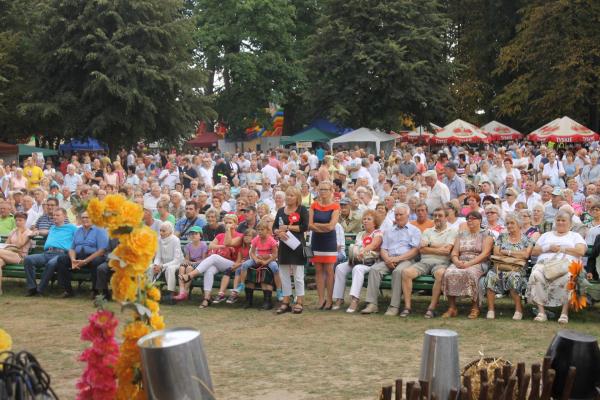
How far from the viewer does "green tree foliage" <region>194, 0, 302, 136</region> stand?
45.4 m

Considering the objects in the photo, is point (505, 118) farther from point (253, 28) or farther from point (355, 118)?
point (253, 28)

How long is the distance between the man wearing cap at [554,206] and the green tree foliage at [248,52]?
33797 mm

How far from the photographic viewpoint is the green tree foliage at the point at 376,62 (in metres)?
39.5

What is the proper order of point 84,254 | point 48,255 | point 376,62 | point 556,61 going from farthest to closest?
point 376,62 → point 556,61 → point 48,255 → point 84,254

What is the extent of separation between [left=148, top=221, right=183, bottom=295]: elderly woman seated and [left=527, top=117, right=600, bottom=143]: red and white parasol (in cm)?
2232

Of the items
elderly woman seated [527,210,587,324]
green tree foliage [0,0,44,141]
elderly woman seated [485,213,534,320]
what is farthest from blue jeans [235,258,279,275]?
green tree foliage [0,0,44,141]

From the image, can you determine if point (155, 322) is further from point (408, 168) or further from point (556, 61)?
point (556, 61)

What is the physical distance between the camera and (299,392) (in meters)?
6.93

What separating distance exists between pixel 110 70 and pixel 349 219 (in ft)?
81.0

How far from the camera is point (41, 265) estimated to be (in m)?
12.2

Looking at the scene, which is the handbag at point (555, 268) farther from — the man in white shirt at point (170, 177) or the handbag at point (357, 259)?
the man in white shirt at point (170, 177)

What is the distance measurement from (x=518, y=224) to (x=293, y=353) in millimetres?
3506

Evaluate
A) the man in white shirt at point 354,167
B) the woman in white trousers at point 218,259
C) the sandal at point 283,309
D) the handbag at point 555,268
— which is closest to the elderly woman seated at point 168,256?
the woman in white trousers at point 218,259

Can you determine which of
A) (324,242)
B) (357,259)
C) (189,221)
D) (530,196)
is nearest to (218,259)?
(324,242)
